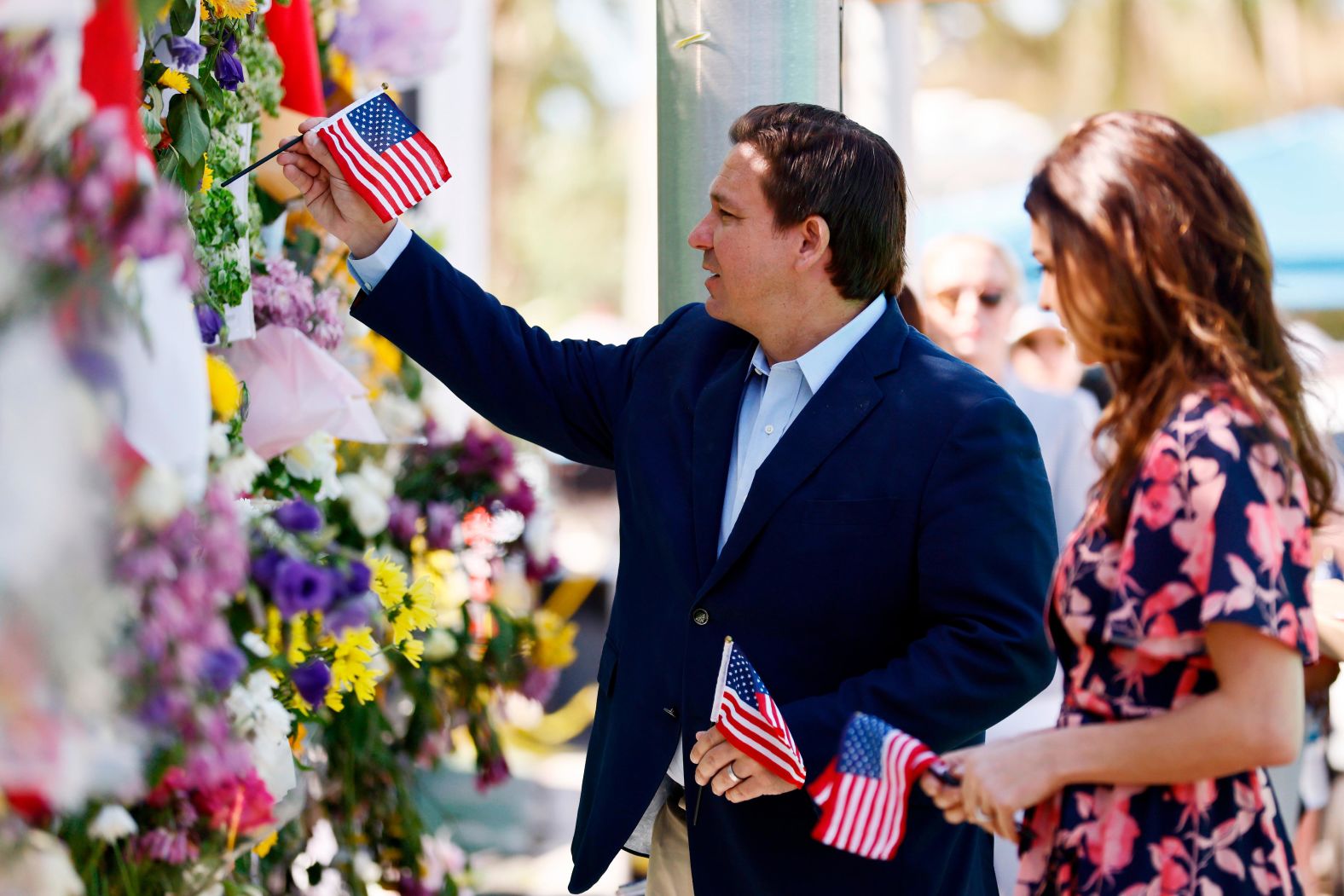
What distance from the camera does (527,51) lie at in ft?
81.7

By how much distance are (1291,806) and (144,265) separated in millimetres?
3608

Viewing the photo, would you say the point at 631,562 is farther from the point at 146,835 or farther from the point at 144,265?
the point at 144,265

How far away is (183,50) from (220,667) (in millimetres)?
1027

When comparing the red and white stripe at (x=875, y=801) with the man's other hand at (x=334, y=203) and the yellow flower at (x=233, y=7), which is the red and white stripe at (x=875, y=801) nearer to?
the man's other hand at (x=334, y=203)

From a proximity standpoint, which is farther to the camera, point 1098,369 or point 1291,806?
point 1098,369

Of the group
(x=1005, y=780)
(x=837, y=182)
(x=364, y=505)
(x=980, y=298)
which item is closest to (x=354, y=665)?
(x=364, y=505)

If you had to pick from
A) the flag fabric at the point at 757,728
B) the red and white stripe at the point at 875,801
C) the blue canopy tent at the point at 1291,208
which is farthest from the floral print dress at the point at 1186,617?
the blue canopy tent at the point at 1291,208

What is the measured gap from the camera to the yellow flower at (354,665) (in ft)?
8.40

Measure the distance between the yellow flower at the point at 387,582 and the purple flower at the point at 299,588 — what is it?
0.20 m

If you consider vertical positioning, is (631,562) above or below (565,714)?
above

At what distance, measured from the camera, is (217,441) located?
218 cm

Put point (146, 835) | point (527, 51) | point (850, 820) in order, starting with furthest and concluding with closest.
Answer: point (527, 51), point (146, 835), point (850, 820)

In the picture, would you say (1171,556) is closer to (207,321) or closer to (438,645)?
(207,321)

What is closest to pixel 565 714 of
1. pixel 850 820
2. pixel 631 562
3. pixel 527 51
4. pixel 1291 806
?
pixel 1291 806
